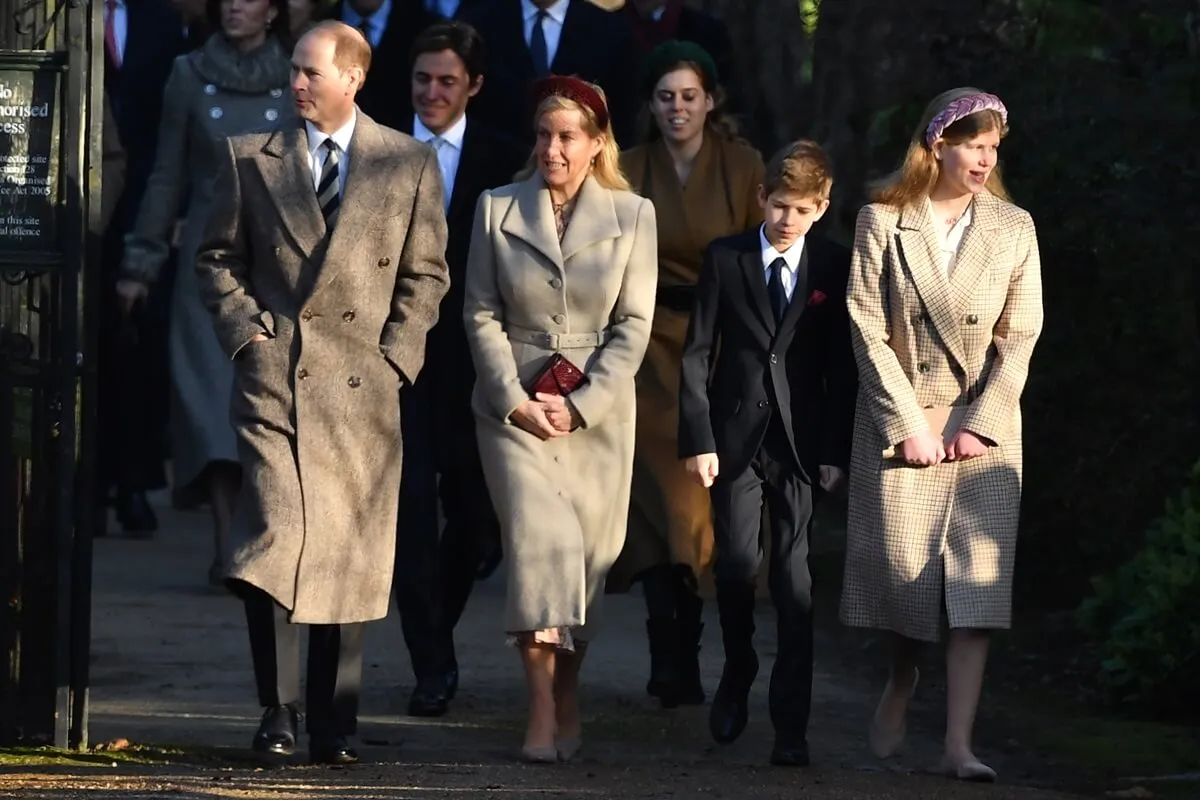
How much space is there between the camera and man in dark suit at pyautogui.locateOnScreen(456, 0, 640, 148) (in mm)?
9859

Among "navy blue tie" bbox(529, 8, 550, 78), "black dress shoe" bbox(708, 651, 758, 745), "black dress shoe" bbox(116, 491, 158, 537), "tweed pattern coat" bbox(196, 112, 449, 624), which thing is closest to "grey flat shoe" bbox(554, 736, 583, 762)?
"black dress shoe" bbox(708, 651, 758, 745)

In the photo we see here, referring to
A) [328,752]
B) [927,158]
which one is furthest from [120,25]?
[328,752]

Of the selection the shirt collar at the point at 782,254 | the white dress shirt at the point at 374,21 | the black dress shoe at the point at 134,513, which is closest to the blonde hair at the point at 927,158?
the shirt collar at the point at 782,254

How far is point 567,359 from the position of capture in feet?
26.5

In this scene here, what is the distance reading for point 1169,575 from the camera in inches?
346

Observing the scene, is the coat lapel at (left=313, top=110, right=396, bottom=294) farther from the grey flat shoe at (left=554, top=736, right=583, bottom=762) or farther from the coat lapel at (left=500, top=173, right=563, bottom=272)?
the grey flat shoe at (left=554, top=736, right=583, bottom=762)

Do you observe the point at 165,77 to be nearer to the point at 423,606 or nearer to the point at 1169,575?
the point at 423,606

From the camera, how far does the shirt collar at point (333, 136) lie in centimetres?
780

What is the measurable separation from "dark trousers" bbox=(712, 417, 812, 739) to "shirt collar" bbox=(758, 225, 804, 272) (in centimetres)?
46

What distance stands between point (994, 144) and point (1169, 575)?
64.0 inches

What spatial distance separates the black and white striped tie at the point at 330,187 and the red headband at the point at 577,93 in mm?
691

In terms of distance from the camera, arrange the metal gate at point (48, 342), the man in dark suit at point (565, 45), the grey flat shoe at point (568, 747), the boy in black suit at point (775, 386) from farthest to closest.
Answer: the man in dark suit at point (565, 45)
the boy in black suit at point (775, 386)
the grey flat shoe at point (568, 747)
the metal gate at point (48, 342)

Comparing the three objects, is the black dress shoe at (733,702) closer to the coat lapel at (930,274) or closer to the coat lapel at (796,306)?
the coat lapel at (796,306)

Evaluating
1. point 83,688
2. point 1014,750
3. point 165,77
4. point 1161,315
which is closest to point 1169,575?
point 1014,750
